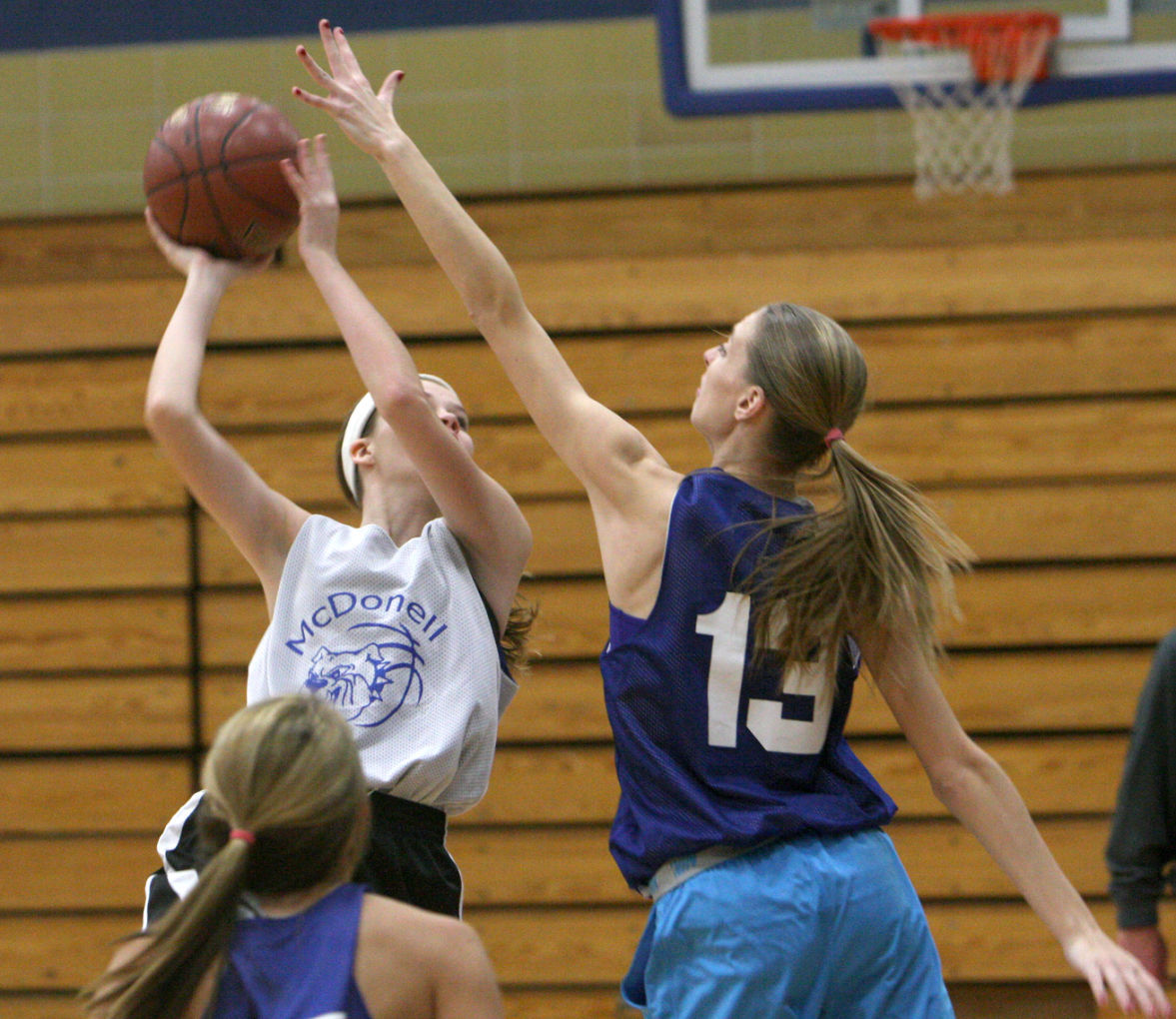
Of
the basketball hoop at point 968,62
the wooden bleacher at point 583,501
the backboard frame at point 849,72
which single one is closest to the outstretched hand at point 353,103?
the backboard frame at point 849,72

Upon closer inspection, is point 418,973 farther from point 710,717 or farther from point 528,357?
point 528,357

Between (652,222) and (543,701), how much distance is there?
183cm

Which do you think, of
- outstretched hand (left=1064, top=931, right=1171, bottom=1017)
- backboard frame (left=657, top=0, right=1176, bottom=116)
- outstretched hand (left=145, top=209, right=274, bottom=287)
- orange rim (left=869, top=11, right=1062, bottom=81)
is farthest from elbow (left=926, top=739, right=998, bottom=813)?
orange rim (left=869, top=11, right=1062, bottom=81)

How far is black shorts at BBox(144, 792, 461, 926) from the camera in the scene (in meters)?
2.12

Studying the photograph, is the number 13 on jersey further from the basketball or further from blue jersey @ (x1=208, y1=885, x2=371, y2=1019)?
the basketball

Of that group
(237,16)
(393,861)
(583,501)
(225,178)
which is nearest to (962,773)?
(393,861)

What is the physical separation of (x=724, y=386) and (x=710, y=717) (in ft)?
1.60

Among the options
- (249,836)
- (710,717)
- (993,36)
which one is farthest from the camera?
(993,36)

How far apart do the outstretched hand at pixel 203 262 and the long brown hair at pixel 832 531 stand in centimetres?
98

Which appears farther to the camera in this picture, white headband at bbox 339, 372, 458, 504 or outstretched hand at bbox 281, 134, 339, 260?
white headband at bbox 339, 372, 458, 504

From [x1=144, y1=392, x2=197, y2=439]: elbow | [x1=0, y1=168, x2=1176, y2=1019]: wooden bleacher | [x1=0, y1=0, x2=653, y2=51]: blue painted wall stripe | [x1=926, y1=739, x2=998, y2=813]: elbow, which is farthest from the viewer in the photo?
[x1=0, y1=0, x2=653, y2=51]: blue painted wall stripe

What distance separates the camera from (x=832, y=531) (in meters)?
1.94

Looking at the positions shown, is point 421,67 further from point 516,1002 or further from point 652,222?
point 516,1002

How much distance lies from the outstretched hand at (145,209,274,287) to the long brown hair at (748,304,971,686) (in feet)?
3.21
